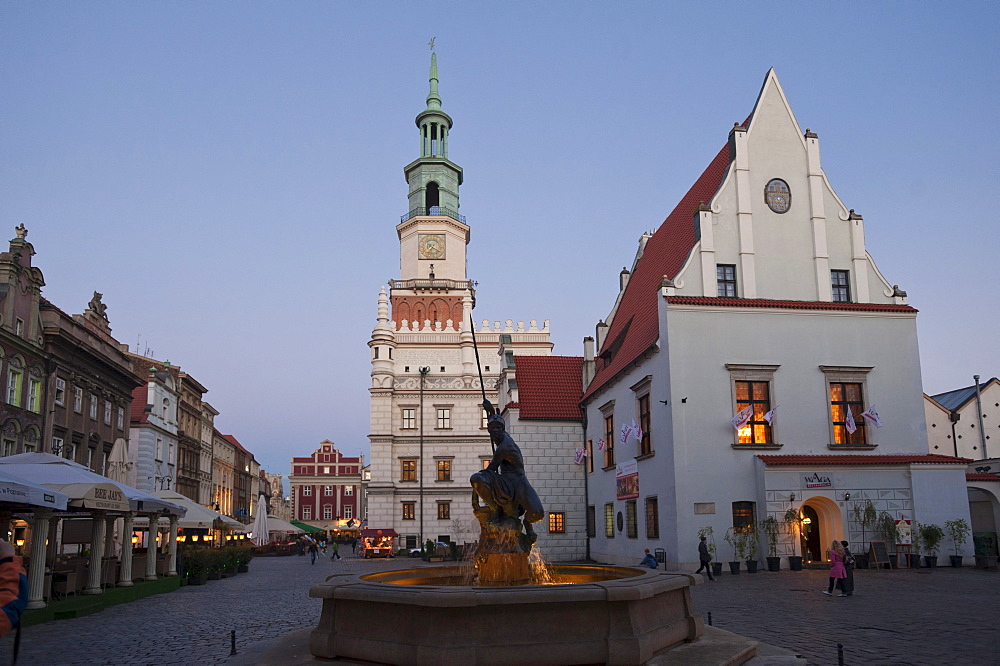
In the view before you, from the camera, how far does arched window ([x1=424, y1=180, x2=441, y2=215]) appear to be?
71.6 m

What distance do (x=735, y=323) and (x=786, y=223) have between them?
4.58m

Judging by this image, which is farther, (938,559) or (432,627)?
(938,559)

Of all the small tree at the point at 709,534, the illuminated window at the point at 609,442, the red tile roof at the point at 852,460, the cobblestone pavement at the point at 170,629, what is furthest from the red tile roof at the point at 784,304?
the cobblestone pavement at the point at 170,629

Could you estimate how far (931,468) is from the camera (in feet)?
88.2

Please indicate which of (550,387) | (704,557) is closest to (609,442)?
(550,387)

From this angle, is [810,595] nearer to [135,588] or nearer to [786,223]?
[786,223]

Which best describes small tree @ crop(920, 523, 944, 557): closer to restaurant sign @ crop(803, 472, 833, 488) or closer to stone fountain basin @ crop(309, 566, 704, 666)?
restaurant sign @ crop(803, 472, 833, 488)

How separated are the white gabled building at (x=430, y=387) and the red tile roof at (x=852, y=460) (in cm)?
3451

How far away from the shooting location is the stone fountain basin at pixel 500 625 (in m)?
8.65

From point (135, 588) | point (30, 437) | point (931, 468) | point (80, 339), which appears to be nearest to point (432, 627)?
point (135, 588)

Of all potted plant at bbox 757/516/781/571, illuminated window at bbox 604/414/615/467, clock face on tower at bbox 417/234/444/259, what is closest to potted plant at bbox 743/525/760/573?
potted plant at bbox 757/516/781/571

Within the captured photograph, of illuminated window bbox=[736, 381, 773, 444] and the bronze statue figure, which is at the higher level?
illuminated window bbox=[736, 381, 773, 444]

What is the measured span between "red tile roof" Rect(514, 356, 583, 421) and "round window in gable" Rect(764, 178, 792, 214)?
1464 centimetres

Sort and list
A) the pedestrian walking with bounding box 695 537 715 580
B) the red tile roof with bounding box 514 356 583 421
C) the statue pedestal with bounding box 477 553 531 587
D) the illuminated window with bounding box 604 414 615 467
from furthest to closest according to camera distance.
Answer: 1. the red tile roof with bounding box 514 356 583 421
2. the illuminated window with bounding box 604 414 615 467
3. the pedestrian walking with bounding box 695 537 715 580
4. the statue pedestal with bounding box 477 553 531 587
